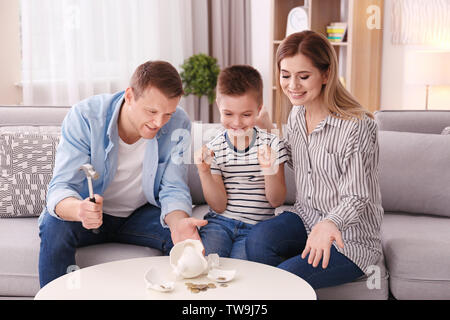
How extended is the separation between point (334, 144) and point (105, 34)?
305 cm

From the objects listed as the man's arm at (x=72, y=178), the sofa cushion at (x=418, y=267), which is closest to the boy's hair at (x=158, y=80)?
the man's arm at (x=72, y=178)

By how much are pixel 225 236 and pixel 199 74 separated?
293 centimetres

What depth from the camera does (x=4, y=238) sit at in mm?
1802

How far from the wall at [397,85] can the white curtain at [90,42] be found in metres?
1.66

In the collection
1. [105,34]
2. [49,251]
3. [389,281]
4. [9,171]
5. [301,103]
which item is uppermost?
[105,34]

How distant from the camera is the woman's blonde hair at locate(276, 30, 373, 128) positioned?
1.57 meters

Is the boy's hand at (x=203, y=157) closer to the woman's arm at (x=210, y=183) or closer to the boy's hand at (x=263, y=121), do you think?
the woman's arm at (x=210, y=183)

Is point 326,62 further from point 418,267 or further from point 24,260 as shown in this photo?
point 24,260

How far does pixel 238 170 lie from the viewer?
1739 mm

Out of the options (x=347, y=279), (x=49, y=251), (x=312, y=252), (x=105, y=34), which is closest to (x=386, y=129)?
(x=347, y=279)

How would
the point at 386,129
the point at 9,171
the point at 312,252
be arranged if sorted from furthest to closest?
the point at 386,129 < the point at 9,171 < the point at 312,252

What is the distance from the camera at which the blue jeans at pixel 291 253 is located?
58.5 inches

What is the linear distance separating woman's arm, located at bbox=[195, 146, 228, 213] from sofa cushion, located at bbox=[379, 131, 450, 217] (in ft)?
2.17

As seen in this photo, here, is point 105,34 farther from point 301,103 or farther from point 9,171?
point 301,103
